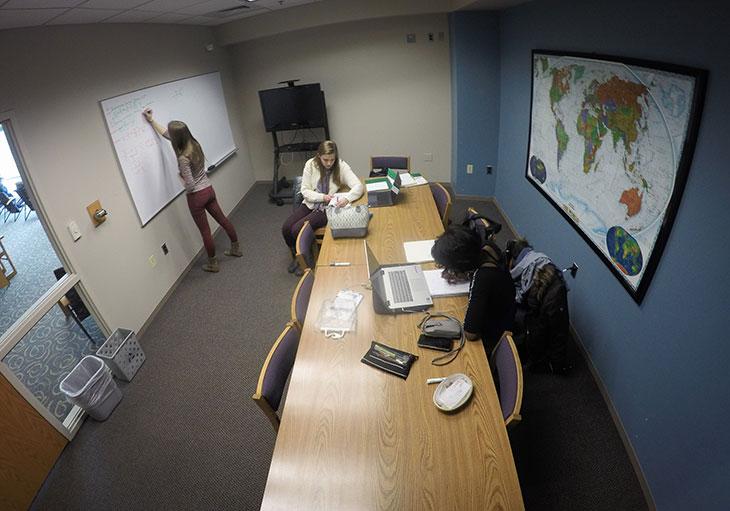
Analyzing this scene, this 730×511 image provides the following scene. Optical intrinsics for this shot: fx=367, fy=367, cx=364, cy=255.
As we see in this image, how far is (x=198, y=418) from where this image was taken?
2.51 m

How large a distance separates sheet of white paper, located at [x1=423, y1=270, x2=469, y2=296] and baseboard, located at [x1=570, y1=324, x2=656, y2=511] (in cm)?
117

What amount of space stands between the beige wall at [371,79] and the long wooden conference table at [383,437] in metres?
4.01

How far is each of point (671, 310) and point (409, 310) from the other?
48.1 inches

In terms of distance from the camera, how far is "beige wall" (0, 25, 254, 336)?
245 cm

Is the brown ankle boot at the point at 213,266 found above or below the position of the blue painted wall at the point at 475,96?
below

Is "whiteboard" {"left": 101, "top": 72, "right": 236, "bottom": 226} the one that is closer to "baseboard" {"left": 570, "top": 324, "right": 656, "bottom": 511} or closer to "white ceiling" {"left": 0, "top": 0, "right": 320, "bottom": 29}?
"white ceiling" {"left": 0, "top": 0, "right": 320, "bottom": 29}

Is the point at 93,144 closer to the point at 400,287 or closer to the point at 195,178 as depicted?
the point at 195,178

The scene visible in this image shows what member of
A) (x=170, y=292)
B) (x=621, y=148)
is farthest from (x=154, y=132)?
(x=621, y=148)

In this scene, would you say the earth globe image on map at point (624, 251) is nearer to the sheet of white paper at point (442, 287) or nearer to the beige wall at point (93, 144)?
the sheet of white paper at point (442, 287)

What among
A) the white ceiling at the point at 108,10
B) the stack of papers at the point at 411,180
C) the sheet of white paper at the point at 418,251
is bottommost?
the sheet of white paper at the point at 418,251

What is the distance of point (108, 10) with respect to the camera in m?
2.44

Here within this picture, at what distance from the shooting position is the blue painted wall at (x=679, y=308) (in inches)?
55.0

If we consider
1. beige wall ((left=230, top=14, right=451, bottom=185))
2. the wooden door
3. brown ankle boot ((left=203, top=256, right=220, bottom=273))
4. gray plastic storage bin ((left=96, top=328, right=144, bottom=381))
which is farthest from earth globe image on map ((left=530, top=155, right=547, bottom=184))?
the wooden door

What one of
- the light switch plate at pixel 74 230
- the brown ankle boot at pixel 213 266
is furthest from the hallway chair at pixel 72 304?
the brown ankle boot at pixel 213 266
